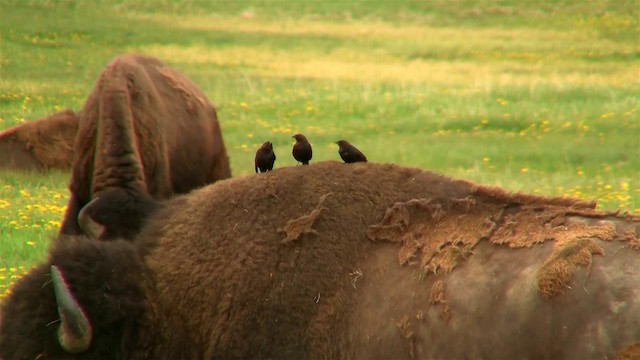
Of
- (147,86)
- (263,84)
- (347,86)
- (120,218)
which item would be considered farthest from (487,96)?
(120,218)

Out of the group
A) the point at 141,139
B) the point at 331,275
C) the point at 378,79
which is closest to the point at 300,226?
the point at 331,275

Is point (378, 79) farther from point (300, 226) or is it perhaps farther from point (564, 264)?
point (564, 264)

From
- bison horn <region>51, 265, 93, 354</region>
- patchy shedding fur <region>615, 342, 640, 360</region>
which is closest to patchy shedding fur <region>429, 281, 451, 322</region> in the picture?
patchy shedding fur <region>615, 342, 640, 360</region>

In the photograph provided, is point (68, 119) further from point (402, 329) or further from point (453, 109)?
point (402, 329)

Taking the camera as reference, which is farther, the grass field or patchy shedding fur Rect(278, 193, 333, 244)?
the grass field

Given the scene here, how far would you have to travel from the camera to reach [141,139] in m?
8.83

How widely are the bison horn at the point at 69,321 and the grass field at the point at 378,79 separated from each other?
13.8 ft

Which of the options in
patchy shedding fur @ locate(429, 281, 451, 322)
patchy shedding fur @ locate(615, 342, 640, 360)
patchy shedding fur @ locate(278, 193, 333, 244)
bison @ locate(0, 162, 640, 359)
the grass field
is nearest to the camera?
patchy shedding fur @ locate(615, 342, 640, 360)

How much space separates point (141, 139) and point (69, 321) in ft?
12.7

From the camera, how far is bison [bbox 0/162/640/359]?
4.95 meters

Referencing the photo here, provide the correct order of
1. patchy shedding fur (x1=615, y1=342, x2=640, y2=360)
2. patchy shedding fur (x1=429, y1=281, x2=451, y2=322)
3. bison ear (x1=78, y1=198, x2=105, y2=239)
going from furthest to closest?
bison ear (x1=78, y1=198, x2=105, y2=239) < patchy shedding fur (x1=429, y1=281, x2=451, y2=322) < patchy shedding fur (x1=615, y1=342, x2=640, y2=360)

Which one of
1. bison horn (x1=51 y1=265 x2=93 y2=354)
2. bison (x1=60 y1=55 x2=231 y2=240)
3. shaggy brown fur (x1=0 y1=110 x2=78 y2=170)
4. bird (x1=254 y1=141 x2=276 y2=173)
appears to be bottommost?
shaggy brown fur (x1=0 y1=110 x2=78 y2=170)

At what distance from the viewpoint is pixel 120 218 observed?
19.8 ft

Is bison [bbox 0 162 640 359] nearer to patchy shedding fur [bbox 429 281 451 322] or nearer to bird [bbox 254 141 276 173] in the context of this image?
patchy shedding fur [bbox 429 281 451 322]
